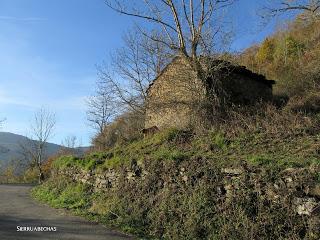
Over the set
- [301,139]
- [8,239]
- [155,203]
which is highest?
[301,139]

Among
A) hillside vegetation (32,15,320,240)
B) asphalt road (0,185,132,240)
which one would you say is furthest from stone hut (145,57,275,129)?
asphalt road (0,185,132,240)

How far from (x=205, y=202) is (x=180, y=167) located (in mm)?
2082

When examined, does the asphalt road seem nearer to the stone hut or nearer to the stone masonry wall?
the stone masonry wall

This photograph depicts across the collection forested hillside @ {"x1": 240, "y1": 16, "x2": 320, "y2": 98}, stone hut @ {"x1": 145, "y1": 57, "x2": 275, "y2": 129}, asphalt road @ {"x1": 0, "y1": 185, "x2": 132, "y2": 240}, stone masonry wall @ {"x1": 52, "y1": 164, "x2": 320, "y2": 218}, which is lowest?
asphalt road @ {"x1": 0, "y1": 185, "x2": 132, "y2": 240}

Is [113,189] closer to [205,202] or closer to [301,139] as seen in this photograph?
[205,202]

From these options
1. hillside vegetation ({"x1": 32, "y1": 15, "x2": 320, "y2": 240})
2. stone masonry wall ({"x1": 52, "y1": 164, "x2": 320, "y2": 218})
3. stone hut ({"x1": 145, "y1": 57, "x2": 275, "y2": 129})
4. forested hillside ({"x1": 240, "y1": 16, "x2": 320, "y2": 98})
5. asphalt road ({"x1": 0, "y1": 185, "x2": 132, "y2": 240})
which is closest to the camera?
stone masonry wall ({"x1": 52, "y1": 164, "x2": 320, "y2": 218})

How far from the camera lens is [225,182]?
35.6 feet

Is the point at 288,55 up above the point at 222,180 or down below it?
above

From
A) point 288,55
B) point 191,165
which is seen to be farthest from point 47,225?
point 288,55

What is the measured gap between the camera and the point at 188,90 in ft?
65.9

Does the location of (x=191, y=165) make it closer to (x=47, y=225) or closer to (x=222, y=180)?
(x=222, y=180)

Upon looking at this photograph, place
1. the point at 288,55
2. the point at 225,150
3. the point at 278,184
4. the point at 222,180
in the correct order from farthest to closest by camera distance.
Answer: the point at 288,55, the point at 225,150, the point at 222,180, the point at 278,184

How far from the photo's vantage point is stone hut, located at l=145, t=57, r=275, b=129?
19.6 metres

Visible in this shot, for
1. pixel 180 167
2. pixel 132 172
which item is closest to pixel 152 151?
pixel 132 172
